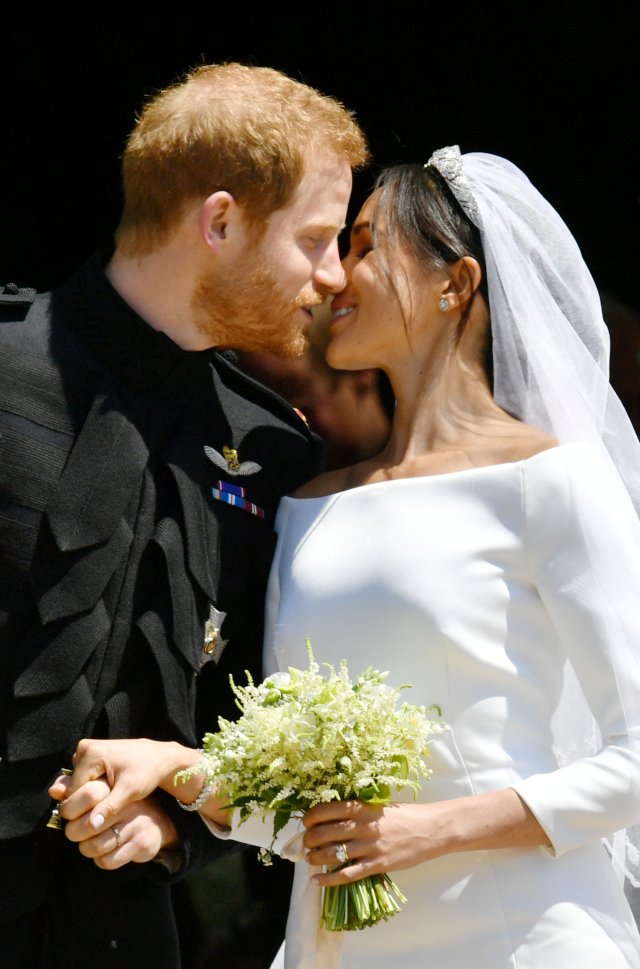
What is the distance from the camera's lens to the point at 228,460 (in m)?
2.90

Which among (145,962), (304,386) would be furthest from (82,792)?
(304,386)

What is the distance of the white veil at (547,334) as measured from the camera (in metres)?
2.77

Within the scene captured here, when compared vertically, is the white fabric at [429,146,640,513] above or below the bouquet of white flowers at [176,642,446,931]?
above

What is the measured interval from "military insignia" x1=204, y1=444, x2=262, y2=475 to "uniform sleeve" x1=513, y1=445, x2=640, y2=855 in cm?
63

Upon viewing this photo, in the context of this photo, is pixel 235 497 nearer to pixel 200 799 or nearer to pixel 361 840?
pixel 200 799

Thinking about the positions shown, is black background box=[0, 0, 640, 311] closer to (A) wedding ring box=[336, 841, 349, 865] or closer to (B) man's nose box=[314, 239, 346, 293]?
(B) man's nose box=[314, 239, 346, 293]

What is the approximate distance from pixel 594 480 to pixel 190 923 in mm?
2425

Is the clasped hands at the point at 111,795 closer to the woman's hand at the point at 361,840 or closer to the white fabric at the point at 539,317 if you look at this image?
the woman's hand at the point at 361,840

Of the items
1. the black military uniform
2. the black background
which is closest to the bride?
the black military uniform

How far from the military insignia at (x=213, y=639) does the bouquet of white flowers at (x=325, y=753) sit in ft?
1.20

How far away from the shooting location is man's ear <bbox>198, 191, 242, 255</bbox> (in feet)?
9.18

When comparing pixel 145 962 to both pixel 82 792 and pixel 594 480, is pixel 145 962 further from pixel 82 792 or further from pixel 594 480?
pixel 594 480

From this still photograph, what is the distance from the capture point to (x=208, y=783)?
7.90 ft

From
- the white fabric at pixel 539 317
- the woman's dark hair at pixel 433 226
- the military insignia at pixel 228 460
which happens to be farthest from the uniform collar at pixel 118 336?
the white fabric at pixel 539 317
